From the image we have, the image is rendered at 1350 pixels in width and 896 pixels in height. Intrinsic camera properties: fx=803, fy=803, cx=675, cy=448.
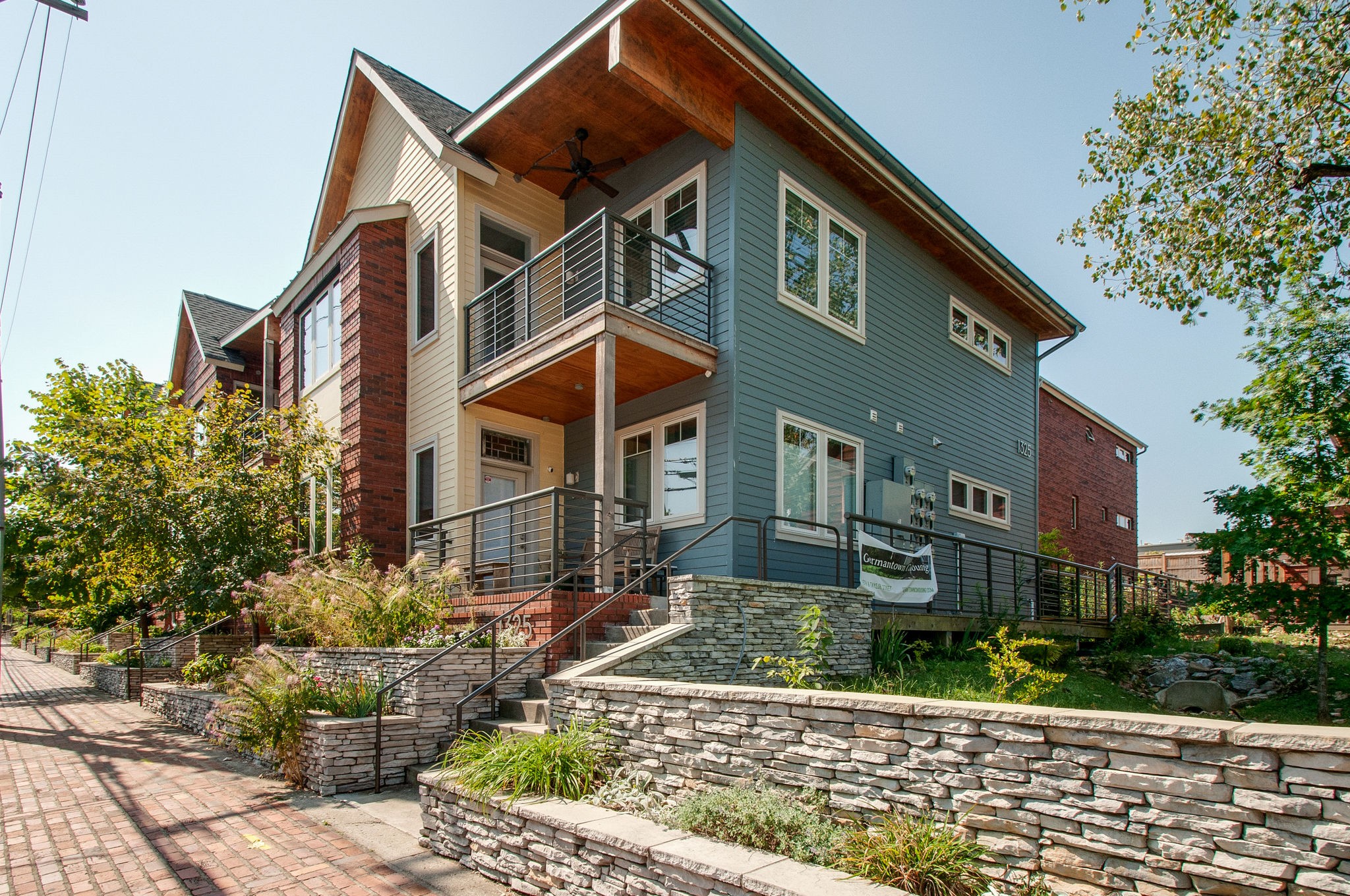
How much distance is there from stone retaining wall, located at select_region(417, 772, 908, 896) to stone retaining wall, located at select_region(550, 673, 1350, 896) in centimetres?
59

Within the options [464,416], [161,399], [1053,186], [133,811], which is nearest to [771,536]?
[464,416]

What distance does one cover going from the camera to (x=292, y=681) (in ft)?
24.4

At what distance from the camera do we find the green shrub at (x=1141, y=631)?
13188 millimetres

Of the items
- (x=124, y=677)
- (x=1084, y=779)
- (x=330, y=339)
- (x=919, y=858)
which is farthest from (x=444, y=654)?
(x=124, y=677)

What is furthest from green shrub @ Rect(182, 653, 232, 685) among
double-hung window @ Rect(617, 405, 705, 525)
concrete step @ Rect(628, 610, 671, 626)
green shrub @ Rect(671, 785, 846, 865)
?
green shrub @ Rect(671, 785, 846, 865)

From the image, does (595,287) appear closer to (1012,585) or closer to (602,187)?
(602,187)

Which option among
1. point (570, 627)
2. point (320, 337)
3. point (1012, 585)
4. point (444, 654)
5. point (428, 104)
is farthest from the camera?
point (320, 337)

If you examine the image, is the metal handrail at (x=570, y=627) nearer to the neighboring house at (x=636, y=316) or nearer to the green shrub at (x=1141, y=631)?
the neighboring house at (x=636, y=316)

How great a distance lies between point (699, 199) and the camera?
34.7 feet

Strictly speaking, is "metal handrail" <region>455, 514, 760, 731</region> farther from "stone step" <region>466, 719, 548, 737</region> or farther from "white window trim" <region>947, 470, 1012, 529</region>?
"white window trim" <region>947, 470, 1012, 529</region>

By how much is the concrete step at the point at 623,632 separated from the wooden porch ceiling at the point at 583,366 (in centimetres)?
327

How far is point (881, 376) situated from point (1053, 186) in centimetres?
492

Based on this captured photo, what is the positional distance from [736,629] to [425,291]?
819cm

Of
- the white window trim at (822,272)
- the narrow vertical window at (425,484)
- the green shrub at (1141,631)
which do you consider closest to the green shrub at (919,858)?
the white window trim at (822,272)
